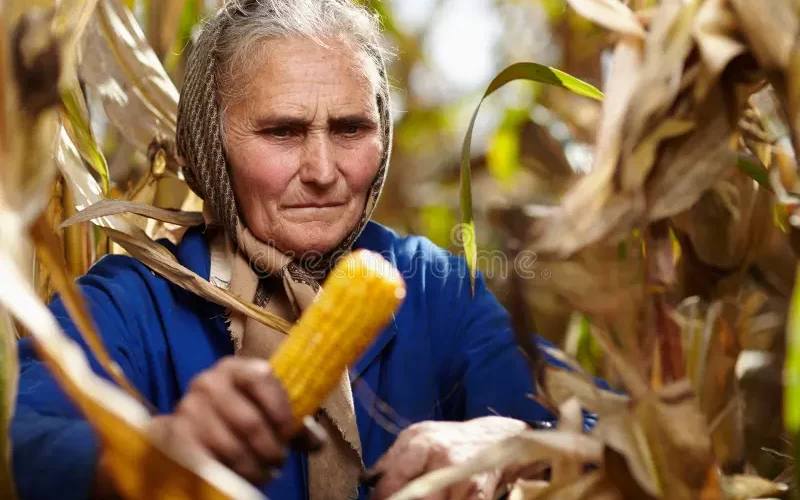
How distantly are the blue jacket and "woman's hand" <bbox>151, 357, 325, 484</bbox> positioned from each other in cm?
36

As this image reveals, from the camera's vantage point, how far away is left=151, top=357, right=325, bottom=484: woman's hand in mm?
743

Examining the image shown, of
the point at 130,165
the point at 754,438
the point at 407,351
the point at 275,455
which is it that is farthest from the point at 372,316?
the point at 130,165

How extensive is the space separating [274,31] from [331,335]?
1.91 ft

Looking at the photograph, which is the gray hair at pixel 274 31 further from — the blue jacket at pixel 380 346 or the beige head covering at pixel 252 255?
the blue jacket at pixel 380 346

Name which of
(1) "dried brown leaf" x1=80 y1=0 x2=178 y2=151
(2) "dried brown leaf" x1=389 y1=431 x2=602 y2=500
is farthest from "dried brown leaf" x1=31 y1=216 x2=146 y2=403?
(1) "dried brown leaf" x1=80 y1=0 x2=178 y2=151

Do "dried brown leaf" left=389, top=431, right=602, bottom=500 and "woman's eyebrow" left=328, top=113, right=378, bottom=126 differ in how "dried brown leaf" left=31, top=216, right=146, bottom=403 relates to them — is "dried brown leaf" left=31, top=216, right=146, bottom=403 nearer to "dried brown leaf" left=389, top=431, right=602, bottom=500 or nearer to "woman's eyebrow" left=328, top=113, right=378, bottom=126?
"dried brown leaf" left=389, top=431, right=602, bottom=500

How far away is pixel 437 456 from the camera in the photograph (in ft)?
3.10

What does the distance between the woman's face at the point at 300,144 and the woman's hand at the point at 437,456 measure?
1.36 feet

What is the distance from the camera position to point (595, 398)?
0.81 meters

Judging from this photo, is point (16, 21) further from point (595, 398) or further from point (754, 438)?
point (754, 438)

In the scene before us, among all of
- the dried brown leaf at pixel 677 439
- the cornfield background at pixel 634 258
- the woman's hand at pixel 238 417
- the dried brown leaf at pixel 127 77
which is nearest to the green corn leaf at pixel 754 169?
the cornfield background at pixel 634 258

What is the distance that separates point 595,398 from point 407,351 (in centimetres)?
60

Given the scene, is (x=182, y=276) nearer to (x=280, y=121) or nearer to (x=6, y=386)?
(x=280, y=121)

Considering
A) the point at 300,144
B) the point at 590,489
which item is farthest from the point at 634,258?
the point at 300,144
